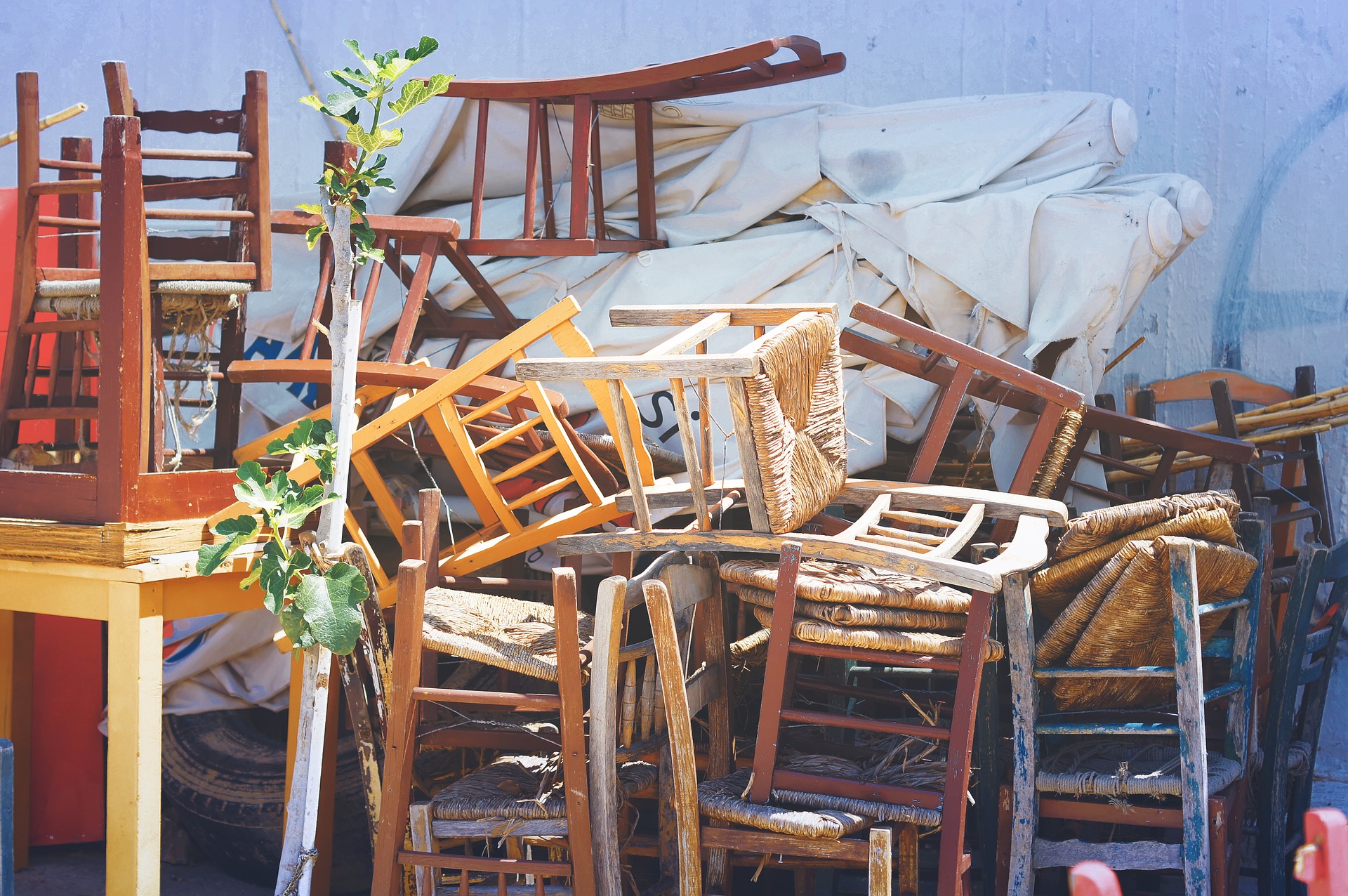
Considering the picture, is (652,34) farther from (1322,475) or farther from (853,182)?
(1322,475)

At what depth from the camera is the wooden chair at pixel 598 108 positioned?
409 cm

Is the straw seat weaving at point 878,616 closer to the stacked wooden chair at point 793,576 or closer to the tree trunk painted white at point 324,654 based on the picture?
the stacked wooden chair at point 793,576

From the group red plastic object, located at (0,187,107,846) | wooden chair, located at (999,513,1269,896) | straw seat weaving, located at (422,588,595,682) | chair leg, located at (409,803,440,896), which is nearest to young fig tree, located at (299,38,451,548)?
straw seat weaving, located at (422,588,595,682)

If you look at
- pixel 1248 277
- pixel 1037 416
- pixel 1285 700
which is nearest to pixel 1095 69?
pixel 1248 277

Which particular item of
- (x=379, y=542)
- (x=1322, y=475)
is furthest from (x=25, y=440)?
(x=1322, y=475)

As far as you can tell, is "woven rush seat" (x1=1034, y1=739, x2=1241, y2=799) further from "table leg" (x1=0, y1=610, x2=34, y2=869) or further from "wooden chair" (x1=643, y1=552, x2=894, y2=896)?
"table leg" (x1=0, y1=610, x2=34, y2=869)

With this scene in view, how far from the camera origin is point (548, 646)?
297 centimetres

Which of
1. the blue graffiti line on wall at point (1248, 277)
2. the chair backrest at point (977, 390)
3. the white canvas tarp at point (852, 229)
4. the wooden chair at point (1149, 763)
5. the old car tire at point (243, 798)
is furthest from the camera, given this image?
the blue graffiti line on wall at point (1248, 277)

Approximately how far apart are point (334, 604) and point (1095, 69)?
14.7ft

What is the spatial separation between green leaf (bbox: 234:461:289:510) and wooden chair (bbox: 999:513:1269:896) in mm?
1740

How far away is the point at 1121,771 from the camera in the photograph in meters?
2.92

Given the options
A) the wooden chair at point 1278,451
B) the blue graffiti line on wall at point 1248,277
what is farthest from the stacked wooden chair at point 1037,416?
the blue graffiti line on wall at point 1248,277

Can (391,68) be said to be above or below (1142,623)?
above

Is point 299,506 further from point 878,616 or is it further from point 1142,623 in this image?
point 1142,623
